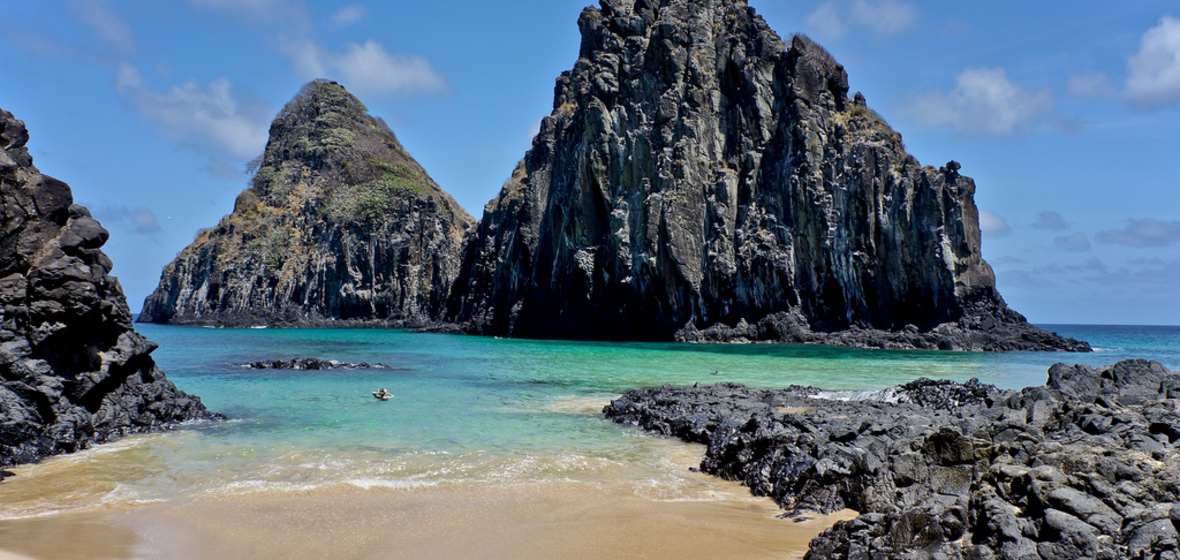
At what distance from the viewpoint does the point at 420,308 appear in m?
88.1

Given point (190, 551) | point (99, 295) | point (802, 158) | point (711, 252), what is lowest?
point (190, 551)

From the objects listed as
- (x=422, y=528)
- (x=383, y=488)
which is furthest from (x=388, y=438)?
(x=422, y=528)

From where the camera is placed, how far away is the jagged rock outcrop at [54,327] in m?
10.4

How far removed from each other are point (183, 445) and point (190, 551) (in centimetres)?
588

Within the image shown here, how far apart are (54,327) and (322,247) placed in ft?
278

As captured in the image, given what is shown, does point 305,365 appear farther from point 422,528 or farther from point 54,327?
point 422,528

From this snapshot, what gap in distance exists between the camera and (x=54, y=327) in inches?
432

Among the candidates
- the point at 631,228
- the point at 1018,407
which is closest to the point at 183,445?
the point at 1018,407

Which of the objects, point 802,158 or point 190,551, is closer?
point 190,551

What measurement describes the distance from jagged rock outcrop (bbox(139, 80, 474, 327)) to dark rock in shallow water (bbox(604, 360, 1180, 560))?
77781 millimetres

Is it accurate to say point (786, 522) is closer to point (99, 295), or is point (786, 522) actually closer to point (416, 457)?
point (416, 457)

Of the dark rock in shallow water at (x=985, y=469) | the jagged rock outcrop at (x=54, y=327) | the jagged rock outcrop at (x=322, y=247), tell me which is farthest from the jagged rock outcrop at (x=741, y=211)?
the jagged rock outcrop at (x=54, y=327)

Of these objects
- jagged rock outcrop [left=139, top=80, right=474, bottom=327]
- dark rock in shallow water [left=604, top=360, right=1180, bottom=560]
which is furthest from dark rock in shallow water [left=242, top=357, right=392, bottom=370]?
jagged rock outcrop [left=139, top=80, right=474, bottom=327]

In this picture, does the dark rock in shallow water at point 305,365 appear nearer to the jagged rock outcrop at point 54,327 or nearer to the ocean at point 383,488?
the ocean at point 383,488
